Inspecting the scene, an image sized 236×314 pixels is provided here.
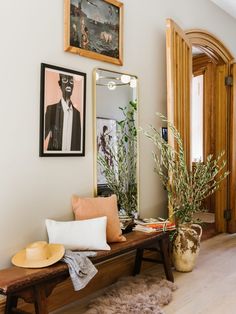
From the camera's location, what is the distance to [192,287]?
286cm

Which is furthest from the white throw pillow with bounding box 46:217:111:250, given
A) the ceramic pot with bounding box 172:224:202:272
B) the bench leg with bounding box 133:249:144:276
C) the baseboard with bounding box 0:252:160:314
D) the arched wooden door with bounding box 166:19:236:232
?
the arched wooden door with bounding box 166:19:236:232

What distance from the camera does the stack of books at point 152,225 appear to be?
2914 millimetres

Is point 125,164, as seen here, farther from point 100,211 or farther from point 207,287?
point 207,287

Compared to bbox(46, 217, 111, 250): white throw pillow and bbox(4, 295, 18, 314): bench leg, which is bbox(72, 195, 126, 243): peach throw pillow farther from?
bbox(4, 295, 18, 314): bench leg

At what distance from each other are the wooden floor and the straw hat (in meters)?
0.54

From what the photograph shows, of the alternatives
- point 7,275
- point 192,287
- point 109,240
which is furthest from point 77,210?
point 192,287

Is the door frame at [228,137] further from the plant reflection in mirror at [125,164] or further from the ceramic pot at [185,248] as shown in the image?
the plant reflection in mirror at [125,164]

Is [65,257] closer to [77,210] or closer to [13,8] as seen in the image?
[77,210]

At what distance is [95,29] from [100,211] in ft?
4.54

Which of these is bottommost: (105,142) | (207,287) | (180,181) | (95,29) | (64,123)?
(207,287)

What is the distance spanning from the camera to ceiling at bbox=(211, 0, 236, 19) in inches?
166

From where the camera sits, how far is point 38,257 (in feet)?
6.86

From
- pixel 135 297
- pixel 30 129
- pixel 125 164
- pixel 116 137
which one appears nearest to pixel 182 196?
pixel 125 164

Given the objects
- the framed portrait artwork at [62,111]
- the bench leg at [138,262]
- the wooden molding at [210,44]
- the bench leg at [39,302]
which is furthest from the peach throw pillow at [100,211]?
the wooden molding at [210,44]
